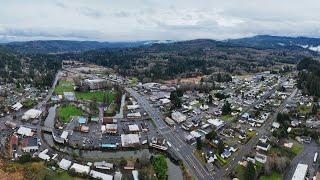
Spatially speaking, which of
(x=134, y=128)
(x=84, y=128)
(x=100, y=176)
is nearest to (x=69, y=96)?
(x=84, y=128)

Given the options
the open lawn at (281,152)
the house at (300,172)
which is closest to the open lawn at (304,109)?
the open lawn at (281,152)

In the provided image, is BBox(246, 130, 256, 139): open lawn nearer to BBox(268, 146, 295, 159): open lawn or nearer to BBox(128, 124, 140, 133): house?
BBox(268, 146, 295, 159): open lawn

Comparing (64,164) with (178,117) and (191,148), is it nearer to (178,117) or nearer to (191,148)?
(191,148)

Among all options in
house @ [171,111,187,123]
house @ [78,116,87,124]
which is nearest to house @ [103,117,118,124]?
house @ [78,116,87,124]

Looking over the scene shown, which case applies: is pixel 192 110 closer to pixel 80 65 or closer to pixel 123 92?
pixel 123 92

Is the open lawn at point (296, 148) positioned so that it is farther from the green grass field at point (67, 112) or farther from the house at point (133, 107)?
the green grass field at point (67, 112)
